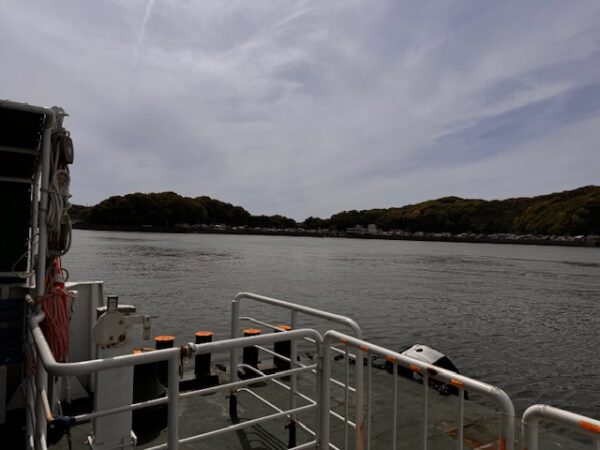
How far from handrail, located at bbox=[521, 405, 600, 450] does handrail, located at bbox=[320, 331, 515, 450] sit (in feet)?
0.26

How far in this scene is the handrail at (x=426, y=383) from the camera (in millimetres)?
2146

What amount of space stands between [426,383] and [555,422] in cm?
77

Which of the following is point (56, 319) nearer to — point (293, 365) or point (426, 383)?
point (293, 365)

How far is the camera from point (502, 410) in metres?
2.15

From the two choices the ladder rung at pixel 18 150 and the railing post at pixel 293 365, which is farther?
the railing post at pixel 293 365

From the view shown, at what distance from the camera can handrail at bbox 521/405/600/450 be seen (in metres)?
1.87

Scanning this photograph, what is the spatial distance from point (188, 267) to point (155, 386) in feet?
122

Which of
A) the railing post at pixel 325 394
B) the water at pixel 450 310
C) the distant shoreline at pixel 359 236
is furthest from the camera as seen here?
the distant shoreline at pixel 359 236

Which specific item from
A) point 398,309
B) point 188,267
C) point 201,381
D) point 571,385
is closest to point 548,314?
point 398,309

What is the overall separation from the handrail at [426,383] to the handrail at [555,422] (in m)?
0.08

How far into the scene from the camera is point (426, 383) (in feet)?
8.70

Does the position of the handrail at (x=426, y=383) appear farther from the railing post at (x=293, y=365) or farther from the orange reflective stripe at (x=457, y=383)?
the railing post at (x=293, y=365)

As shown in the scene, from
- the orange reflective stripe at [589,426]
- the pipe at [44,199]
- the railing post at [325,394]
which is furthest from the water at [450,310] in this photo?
the pipe at [44,199]

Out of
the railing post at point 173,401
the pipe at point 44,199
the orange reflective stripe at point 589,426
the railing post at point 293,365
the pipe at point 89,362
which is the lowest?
the railing post at point 293,365
